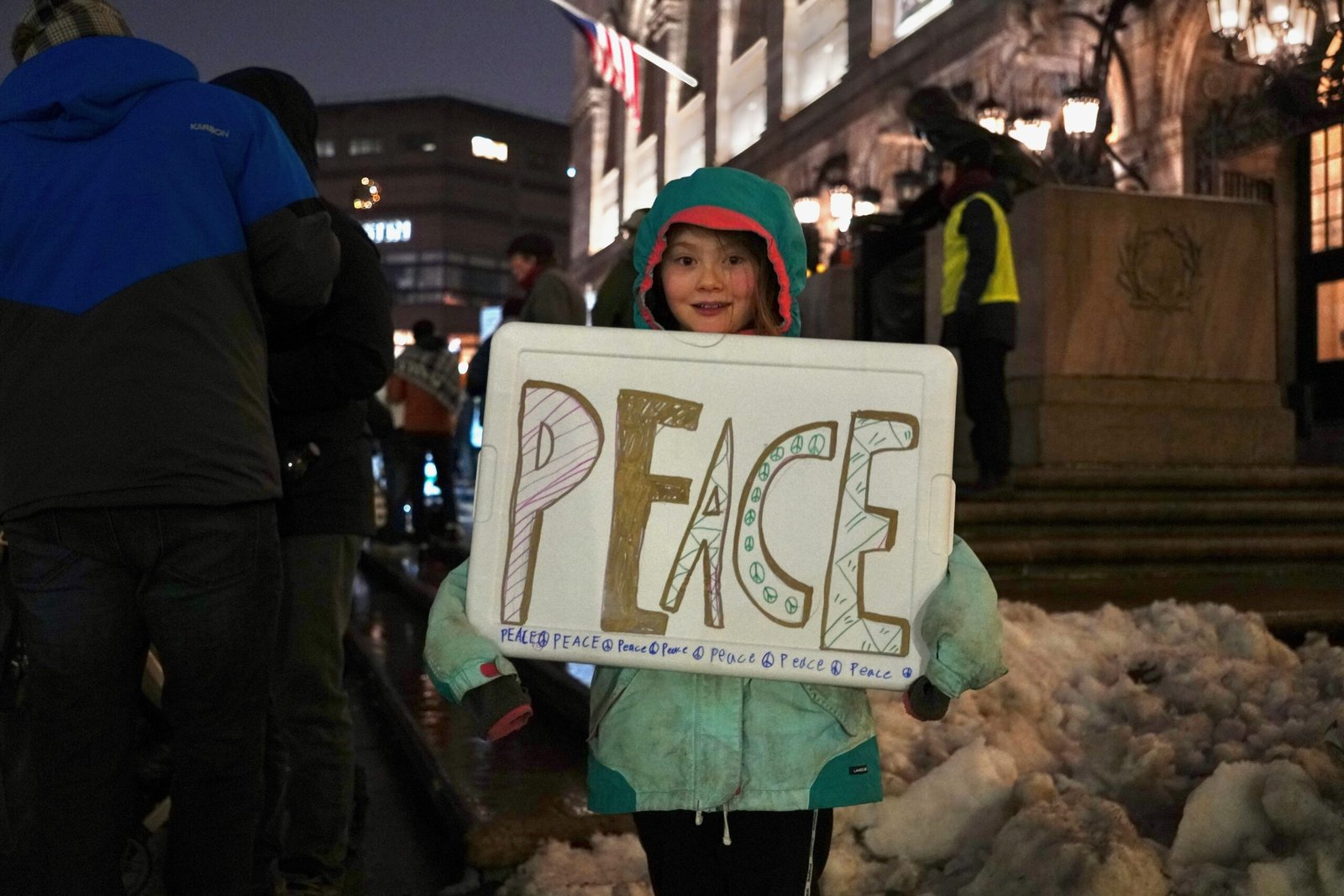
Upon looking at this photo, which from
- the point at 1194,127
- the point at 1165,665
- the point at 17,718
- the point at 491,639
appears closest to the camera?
the point at 491,639

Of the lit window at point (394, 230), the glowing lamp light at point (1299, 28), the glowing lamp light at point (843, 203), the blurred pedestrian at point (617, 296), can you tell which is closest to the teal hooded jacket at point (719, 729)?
the blurred pedestrian at point (617, 296)

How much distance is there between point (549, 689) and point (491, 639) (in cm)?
322

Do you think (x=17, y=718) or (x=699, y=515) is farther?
(x=17, y=718)

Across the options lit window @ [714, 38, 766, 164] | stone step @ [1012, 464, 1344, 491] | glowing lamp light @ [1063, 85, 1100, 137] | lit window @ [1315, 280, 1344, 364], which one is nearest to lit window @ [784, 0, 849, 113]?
lit window @ [714, 38, 766, 164]

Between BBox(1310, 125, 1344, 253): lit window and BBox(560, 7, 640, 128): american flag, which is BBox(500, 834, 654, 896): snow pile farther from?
BBox(560, 7, 640, 128): american flag

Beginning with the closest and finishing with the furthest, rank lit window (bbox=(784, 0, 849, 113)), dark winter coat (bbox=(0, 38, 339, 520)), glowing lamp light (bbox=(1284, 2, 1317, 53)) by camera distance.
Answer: dark winter coat (bbox=(0, 38, 339, 520)), glowing lamp light (bbox=(1284, 2, 1317, 53)), lit window (bbox=(784, 0, 849, 113))

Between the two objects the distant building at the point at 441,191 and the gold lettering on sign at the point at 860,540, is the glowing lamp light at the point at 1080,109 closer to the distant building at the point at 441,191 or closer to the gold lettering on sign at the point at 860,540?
the gold lettering on sign at the point at 860,540

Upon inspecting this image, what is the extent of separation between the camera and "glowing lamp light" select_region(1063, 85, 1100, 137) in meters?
14.0

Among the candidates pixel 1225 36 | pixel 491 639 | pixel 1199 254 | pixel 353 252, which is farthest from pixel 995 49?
pixel 491 639

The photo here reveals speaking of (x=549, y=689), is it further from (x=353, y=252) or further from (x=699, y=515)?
(x=699, y=515)

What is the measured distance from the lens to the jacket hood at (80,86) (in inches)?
91.7

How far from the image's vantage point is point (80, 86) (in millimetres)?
2326

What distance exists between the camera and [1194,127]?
52.6 feet

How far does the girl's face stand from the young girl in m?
0.08
